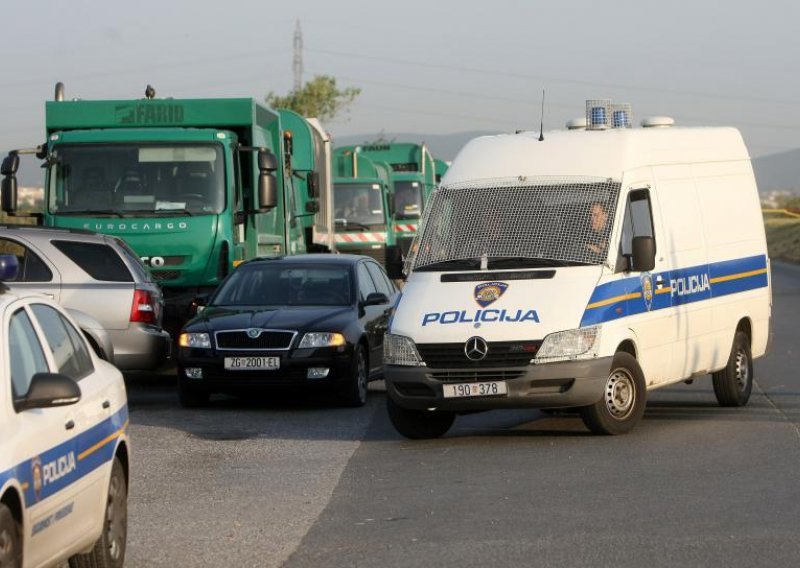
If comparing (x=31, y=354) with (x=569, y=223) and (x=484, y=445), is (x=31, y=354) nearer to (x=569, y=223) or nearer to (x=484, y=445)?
(x=484, y=445)

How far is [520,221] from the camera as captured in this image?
1417 centimetres

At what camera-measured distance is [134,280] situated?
16.9m

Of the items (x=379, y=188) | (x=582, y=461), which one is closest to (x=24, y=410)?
(x=582, y=461)

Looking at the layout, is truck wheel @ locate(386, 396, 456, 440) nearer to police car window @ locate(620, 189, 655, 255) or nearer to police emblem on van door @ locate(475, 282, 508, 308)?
police emblem on van door @ locate(475, 282, 508, 308)

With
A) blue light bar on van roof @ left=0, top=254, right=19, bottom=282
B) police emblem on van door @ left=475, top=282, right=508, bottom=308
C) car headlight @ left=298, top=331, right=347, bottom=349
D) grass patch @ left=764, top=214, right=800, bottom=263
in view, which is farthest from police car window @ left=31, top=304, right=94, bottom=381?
grass patch @ left=764, top=214, right=800, bottom=263

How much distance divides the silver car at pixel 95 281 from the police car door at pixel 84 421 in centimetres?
878

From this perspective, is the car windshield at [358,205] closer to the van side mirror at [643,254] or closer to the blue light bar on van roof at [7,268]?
the van side mirror at [643,254]

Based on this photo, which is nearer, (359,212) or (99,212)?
(99,212)

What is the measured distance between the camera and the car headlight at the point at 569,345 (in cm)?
1291

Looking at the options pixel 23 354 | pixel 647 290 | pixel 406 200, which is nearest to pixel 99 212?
pixel 647 290

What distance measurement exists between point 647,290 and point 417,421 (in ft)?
7.21

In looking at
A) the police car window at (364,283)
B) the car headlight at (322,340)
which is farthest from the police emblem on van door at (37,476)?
the police car window at (364,283)

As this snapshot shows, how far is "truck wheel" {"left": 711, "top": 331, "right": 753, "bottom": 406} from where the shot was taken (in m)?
15.7

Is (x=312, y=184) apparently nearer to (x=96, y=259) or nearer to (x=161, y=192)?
(x=161, y=192)
